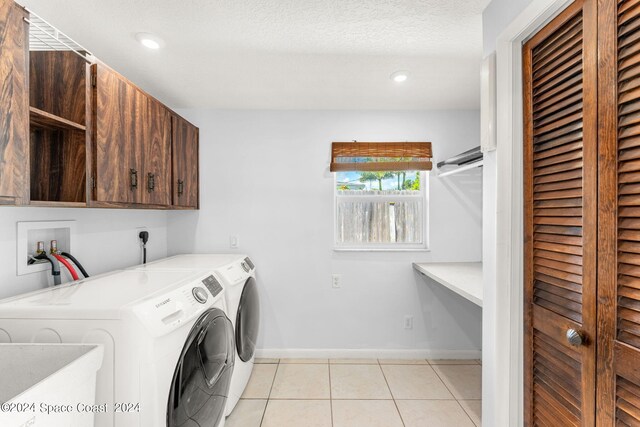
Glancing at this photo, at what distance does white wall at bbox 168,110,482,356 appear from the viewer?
9.12ft

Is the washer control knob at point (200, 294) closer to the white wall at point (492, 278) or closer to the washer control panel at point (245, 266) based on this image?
the washer control panel at point (245, 266)

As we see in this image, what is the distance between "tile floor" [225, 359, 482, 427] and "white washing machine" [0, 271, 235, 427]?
0.68 meters

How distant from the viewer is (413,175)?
2879 millimetres

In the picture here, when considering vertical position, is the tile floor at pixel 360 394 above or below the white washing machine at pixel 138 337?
below

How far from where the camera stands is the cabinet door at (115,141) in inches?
58.9

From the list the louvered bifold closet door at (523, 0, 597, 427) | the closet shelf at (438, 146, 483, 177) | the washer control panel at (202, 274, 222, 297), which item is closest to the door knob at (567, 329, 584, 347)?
the louvered bifold closet door at (523, 0, 597, 427)

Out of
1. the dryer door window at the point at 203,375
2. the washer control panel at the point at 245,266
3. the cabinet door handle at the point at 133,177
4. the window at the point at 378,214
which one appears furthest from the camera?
the window at the point at 378,214

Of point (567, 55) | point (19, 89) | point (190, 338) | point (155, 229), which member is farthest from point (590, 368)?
point (155, 229)

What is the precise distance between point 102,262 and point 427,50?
2.45 meters

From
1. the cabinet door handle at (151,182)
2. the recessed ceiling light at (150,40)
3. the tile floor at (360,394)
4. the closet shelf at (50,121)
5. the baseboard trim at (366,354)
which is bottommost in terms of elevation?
the tile floor at (360,394)

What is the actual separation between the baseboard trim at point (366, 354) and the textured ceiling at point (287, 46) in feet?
7.24

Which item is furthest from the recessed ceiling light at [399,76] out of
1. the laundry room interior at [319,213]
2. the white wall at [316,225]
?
the white wall at [316,225]

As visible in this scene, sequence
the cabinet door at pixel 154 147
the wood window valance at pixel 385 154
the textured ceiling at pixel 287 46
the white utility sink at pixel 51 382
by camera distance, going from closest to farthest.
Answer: the white utility sink at pixel 51 382 < the textured ceiling at pixel 287 46 < the cabinet door at pixel 154 147 < the wood window valance at pixel 385 154

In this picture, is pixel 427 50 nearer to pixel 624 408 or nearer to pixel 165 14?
pixel 165 14
